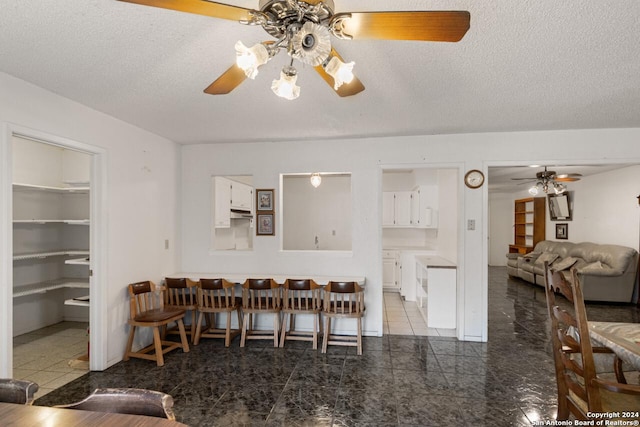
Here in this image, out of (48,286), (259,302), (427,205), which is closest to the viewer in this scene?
(259,302)

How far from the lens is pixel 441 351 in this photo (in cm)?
352

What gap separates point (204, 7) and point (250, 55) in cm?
22

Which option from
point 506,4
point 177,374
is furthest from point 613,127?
point 177,374

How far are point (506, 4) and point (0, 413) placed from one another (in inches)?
104

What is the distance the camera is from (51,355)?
3.34m

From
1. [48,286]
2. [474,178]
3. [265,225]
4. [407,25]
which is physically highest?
[407,25]

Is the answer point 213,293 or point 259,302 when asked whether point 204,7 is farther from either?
point 213,293

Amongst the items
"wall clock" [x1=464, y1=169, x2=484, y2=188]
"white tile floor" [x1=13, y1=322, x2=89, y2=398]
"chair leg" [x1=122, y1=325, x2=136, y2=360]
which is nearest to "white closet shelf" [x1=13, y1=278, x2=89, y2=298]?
"white tile floor" [x1=13, y1=322, x2=89, y2=398]

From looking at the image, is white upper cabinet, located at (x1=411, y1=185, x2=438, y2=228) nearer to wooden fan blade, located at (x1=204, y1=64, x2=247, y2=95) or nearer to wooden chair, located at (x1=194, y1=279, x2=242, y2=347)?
wooden chair, located at (x1=194, y1=279, x2=242, y2=347)

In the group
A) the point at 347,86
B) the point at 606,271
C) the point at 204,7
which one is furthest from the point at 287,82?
the point at 606,271

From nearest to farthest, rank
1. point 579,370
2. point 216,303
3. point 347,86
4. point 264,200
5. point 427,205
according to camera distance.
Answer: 1. point 579,370
2. point 347,86
3. point 216,303
4. point 264,200
5. point 427,205

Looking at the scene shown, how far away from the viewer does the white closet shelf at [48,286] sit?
3.68m

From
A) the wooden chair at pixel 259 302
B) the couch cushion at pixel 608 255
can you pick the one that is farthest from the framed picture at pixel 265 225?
the couch cushion at pixel 608 255

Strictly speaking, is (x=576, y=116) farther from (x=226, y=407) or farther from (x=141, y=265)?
(x=141, y=265)
